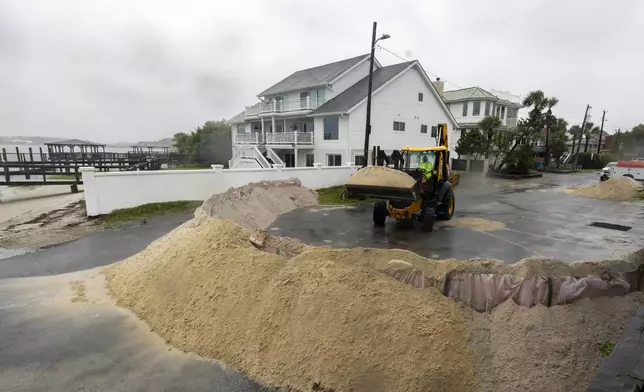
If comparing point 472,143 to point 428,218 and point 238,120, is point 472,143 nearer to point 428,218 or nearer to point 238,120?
point 428,218

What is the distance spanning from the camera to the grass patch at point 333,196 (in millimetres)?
15281

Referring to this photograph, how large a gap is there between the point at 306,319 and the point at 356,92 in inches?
872

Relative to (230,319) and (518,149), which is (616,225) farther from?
(518,149)

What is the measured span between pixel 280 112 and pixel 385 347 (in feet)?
82.7

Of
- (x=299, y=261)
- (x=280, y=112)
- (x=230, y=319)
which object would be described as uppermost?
(x=280, y=112)

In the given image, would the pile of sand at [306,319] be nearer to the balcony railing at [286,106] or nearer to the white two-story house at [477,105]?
the balcony railing at [286,106]

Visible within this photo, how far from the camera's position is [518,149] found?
27312 millimetres

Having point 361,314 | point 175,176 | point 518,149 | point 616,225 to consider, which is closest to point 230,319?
point 361,314

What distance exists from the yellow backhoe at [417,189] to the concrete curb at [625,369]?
536cm

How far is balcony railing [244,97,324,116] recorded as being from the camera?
25.4 meters

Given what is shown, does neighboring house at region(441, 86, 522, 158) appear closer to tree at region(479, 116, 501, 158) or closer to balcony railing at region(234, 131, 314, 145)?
tree at region(479, 116, 501, 158)

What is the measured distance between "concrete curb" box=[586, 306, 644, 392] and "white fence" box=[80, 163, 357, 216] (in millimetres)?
13372

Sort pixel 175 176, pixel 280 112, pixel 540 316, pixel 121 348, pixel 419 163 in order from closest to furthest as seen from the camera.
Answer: pixel 540 316, pixel 121 348, pixel 419 163, pixel 175 176, pixel 280 112

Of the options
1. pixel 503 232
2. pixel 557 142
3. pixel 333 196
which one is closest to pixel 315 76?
pixel 333 196
